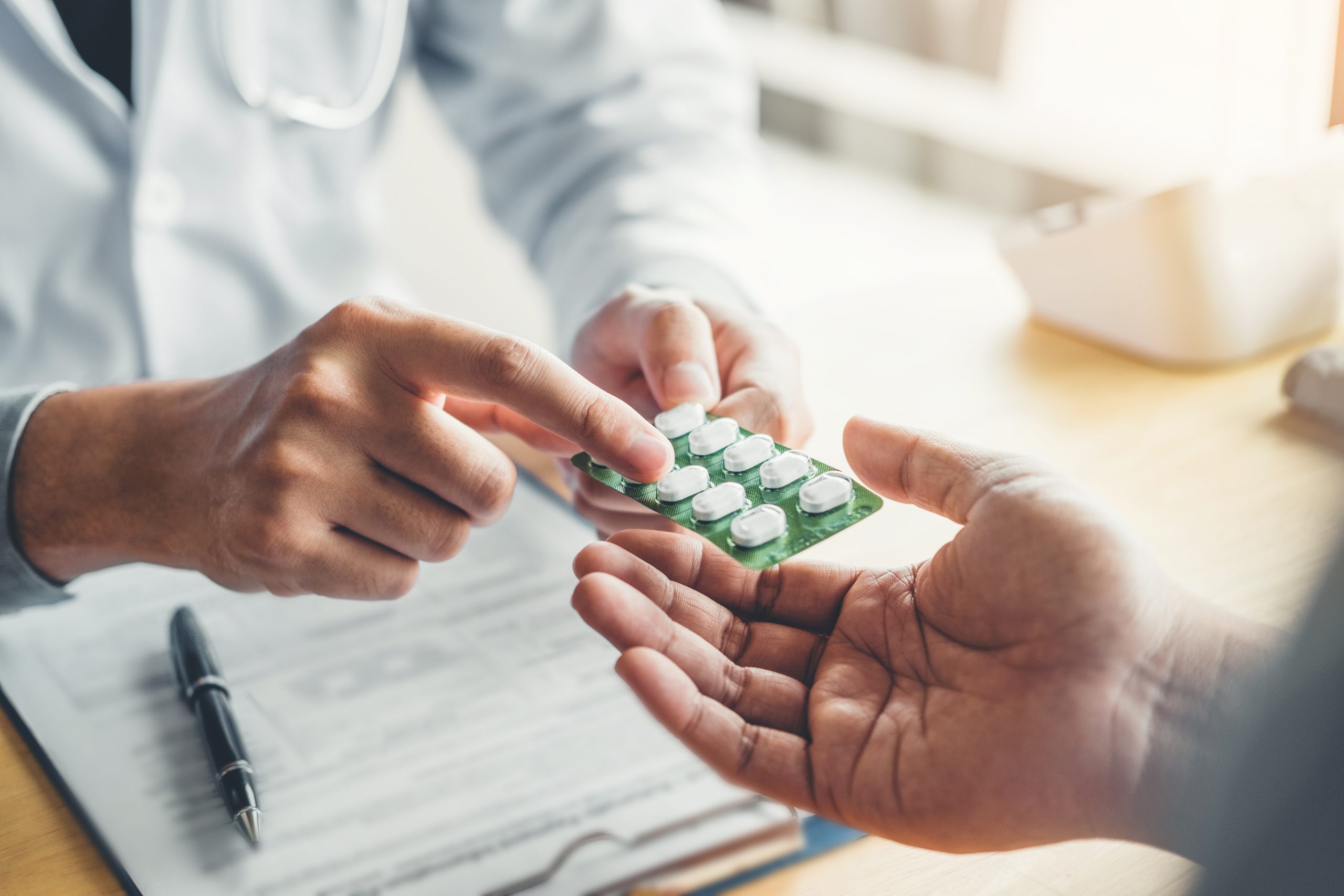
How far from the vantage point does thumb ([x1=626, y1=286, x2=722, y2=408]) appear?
24.8 inches

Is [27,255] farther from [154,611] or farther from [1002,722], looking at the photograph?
[1002,722]

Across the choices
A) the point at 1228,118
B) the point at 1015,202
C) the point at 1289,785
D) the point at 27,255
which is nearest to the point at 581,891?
the point at 1289,785

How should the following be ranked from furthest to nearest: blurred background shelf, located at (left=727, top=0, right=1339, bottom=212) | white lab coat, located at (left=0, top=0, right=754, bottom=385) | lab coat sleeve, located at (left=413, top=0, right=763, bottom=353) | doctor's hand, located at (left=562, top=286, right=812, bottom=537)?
blurred background shelf, located at (left=727, top=0, right=1339, bottom=212)
lab coat sleeve, located at (left=413, top=0, right=763, bottom=353)
white lab coat, located at (left=0, top=0, right=754, bottom=385)
doctor's hand, located at (left=562, top=286, right=812, bottom=537)

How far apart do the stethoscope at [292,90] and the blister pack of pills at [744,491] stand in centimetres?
47

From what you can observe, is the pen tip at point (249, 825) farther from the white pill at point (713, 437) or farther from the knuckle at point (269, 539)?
the white pill at point (713, 437)

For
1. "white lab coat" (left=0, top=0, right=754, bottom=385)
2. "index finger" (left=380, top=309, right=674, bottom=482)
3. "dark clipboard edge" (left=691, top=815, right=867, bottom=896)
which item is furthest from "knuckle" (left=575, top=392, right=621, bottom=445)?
"white lab coat" (left=0, top=0, right=754, bottom=385)

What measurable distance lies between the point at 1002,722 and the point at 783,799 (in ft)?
0.33

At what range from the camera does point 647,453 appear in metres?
0.53

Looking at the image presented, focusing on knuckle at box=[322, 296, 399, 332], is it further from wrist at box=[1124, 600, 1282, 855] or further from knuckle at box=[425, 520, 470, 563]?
wrist at box=[1124, 600, 1282, 855]

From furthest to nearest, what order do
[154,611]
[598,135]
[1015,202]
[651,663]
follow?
1. [1015,202]
2. [598,135]
3. [154,611]
4. [651,663]

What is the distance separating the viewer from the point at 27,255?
0.83m

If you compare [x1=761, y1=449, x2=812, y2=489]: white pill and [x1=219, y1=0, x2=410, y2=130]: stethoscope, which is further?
[x1=219, y1=0, x2=410, y2=130]: stethoscope

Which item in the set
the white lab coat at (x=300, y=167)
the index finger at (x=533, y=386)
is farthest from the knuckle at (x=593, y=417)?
the white lab coat at (x=300, y=167)

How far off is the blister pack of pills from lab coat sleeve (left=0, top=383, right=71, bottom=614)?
0.33 meters
